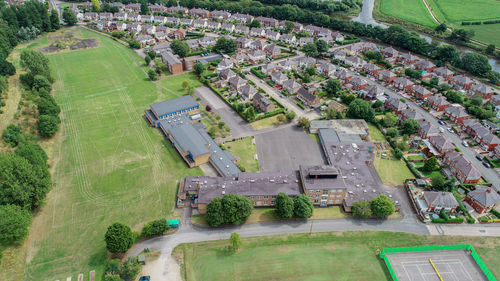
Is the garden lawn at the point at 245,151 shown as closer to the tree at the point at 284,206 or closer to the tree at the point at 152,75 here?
the tree at the point at 284,206

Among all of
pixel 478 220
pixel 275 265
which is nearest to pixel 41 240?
pixel 275 265

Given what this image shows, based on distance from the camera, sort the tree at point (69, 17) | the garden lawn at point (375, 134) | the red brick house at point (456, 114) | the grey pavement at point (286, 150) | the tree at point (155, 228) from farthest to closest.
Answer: the tree at point (69, 17), the red brick house at point (456, 114), the garden lawn at point (375, 134), the grey pavement at point (286, 150), the tree at point (155, 228)

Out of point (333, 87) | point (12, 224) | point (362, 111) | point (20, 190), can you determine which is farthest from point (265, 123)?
point (12, 224)

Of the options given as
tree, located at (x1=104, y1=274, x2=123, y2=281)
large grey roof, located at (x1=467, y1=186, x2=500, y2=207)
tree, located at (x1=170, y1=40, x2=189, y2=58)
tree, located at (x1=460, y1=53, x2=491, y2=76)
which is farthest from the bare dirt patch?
tree, located at (x1=460, y1=53, x2=491, y2=76)

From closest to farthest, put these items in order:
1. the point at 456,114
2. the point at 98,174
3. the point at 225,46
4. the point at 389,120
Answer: the point at 98,174, the point at 389,120, the point at 456,114, the point at 225,46

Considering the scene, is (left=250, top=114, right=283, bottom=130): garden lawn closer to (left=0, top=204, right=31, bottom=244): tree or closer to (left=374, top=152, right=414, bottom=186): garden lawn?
(left=374, top=152, right=414, bottom=186): garden lawn

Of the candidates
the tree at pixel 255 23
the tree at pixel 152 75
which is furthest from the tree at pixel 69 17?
the tree at pixel 255 23

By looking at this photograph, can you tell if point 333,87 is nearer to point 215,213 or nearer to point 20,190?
point 215,213
